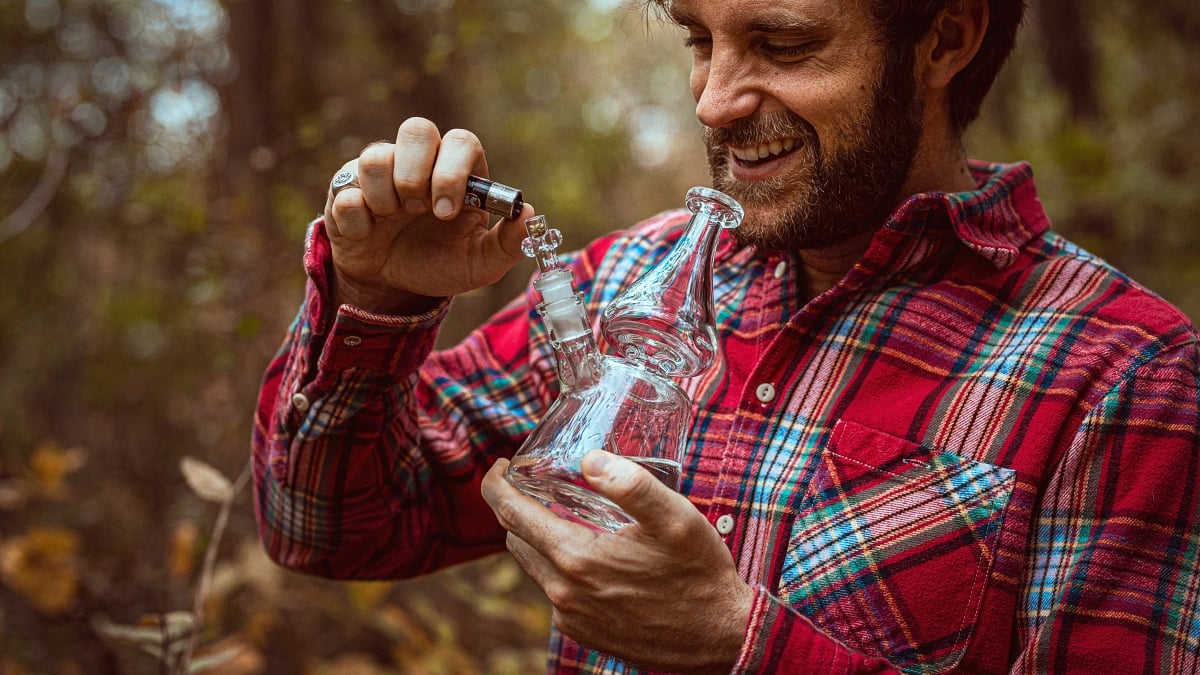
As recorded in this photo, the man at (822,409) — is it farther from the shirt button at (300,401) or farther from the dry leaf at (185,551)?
the dry leaf at (185,551)

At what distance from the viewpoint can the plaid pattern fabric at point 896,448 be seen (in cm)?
132

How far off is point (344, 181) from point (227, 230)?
6.75 feet

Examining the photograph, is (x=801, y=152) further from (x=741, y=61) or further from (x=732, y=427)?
(x=732, y=427)

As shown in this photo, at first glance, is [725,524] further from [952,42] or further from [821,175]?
[952,42]

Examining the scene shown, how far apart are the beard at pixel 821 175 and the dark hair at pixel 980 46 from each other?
45mm

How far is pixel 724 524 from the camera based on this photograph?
5.08 feet

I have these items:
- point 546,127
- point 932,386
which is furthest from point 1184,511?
point 546,127

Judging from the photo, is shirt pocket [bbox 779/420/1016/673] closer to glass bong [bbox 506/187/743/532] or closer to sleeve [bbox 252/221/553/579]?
glass bong [bbox 506/187/743/532]

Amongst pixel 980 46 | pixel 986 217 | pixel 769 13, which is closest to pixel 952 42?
pixel 980 46

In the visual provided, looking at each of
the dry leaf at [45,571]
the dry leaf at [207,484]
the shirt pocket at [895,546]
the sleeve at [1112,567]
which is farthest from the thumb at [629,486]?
the dry leaf at [45,571]

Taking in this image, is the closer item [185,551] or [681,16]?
[681,16]

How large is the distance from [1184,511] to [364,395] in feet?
3.86

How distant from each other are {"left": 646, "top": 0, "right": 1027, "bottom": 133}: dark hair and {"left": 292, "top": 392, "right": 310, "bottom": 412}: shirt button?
2.94 ft

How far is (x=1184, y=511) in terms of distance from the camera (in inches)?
52.2
